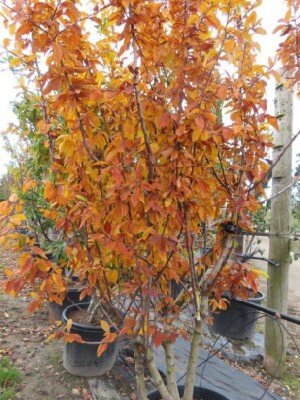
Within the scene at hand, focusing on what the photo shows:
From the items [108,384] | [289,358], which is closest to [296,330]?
[289,358]

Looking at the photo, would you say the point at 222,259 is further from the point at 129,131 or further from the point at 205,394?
the point at 205,394

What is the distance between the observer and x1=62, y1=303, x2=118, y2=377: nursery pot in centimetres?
284

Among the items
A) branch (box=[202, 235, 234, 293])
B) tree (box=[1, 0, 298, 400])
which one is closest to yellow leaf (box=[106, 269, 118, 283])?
tree (box=[1, 0, 298, 400])

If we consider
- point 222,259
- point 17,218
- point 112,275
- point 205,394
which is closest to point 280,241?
point 205,394

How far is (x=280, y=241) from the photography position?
10.5 ft

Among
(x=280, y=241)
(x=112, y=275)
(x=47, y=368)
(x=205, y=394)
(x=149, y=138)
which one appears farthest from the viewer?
(x=280, y=241)

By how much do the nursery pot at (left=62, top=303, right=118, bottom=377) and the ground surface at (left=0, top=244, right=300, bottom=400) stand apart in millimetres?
78

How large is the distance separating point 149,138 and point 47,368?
2.54m

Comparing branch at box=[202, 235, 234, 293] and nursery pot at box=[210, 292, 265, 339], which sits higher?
branch at box=[202, 235, 234, 293]

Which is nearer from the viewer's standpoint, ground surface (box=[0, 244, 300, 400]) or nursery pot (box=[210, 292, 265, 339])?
ground surface (box=[0, 244, 300, 400])

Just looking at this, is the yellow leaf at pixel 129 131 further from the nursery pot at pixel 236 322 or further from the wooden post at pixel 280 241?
the nursery pot at pixel 236 322

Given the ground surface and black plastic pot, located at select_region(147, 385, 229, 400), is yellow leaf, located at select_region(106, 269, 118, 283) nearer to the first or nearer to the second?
black plastic pot, located at select_region(147, 385, 229, 400)

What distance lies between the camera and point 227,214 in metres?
1.64

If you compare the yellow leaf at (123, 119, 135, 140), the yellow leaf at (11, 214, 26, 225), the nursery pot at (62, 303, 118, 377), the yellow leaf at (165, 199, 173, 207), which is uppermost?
the yellow leaf at (123, 119, 135, 140)
